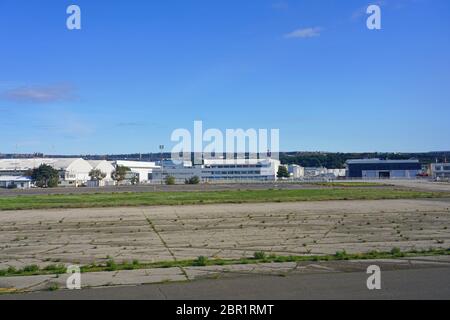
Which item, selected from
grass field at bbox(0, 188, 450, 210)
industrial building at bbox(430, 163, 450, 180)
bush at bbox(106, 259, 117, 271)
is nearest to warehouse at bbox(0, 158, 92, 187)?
grass field at bbox(0, 188, 450, 210)

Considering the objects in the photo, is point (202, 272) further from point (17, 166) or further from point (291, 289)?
point (17, 166)

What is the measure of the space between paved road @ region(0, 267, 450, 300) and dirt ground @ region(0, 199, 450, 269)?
13.1 feet

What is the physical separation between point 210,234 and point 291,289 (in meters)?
10.1

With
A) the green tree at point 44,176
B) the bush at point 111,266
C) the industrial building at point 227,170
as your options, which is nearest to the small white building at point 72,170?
the green tree at point 44,176

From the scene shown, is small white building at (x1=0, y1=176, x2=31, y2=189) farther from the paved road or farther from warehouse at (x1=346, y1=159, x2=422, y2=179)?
the paved road

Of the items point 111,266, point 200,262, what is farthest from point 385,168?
point 111,266

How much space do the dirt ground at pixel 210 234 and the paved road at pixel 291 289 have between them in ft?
13.1

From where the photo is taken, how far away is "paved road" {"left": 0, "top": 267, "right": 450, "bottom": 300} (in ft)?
28.1

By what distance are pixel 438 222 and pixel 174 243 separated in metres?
13.1

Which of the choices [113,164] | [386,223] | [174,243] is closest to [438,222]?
[386,223]

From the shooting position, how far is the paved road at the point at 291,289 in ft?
28.1

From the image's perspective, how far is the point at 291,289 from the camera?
9.11 m

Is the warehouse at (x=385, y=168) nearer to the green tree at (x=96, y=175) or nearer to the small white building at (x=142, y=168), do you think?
the small white building at (x=142, y=168)
